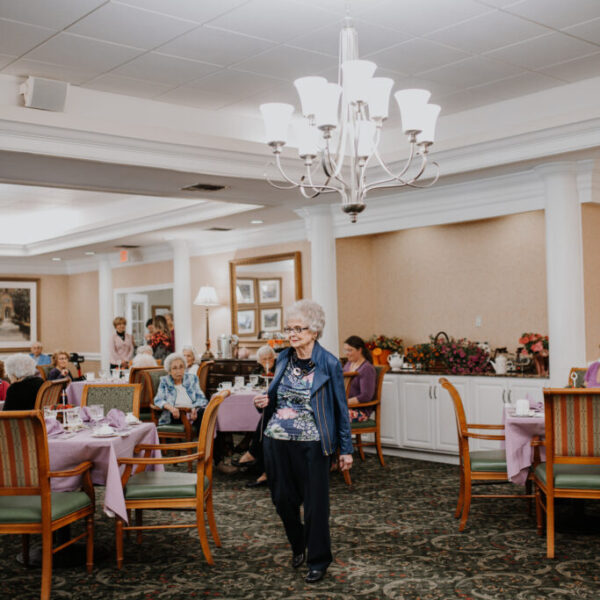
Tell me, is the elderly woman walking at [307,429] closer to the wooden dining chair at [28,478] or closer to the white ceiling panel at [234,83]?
the wooden dining chair at [28,478]

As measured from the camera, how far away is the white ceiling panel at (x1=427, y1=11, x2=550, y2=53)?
15.5 feet

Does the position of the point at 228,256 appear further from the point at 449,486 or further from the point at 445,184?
the point at 449,486

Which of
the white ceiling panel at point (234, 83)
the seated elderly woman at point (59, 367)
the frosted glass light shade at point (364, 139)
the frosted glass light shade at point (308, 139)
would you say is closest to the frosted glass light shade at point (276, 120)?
the frosted glass light shade at point (308, 139)

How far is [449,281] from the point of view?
28.8 ft

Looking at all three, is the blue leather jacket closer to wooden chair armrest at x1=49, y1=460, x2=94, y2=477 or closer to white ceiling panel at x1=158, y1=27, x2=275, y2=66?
wooden chair armrest at x1=49, y1=460, x2=94, y2=477

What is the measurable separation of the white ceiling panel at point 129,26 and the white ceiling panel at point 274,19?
0.28 meters

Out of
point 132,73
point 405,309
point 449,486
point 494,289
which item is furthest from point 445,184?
point 132,73

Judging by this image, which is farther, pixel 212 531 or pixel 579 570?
pixel 212 531

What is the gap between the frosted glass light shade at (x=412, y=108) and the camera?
13.5 ft

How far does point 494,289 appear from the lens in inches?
328

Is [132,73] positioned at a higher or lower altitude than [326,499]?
higher

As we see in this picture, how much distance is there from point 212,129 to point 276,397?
3.17 metres

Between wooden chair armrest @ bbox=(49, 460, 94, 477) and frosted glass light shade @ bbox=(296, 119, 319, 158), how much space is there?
2251mm

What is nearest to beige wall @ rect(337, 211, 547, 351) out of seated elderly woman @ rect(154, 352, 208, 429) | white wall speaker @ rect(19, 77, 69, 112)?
seated elderly woman @ rect(154, 352, 208, 429)
